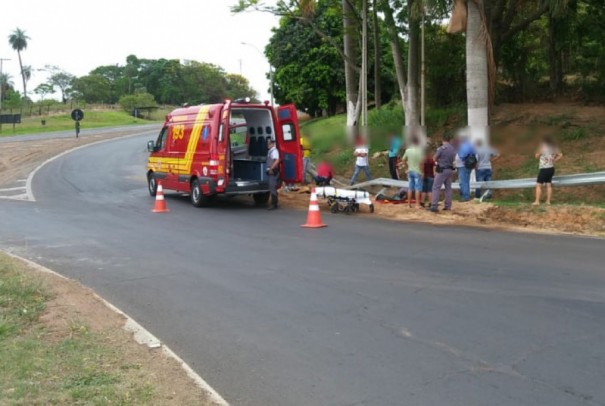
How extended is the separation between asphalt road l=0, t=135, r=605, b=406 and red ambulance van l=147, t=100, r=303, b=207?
85.8 inches

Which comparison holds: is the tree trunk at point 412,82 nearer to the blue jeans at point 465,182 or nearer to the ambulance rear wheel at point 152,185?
the blue jeans at point 465,182

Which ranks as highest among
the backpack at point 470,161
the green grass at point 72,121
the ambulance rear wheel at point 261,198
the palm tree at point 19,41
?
the palm tree at point 19,41

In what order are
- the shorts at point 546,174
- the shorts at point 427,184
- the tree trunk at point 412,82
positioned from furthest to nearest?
the tree trunk at point 412,82, the shorts at point 427,184, the shorts at point 546,174

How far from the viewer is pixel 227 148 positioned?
14609mm

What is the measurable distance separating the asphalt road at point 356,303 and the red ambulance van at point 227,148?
2.18 meters

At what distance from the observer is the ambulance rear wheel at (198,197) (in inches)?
610


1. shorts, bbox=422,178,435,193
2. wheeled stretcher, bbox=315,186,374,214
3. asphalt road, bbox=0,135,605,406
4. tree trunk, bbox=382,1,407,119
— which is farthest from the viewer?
tree trunk, bbox=382,1,407,119

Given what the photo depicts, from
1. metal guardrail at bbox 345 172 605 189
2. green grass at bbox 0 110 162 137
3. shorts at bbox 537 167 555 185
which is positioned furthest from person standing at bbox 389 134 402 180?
green grass at bbox 0 110 162 137

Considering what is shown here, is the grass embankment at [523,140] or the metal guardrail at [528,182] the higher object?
the grass embankment at [523,140]

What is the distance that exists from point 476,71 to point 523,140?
6.80 feet

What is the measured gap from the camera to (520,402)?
4.16 meters

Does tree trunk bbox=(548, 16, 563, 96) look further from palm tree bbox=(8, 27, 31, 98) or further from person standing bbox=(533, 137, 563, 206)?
palm tree bbox=(8, 27, 31, 98)

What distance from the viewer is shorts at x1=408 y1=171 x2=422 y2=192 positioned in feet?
46.6

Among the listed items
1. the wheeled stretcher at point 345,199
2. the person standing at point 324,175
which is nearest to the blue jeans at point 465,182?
the wheeled stretcher at point 345,199
